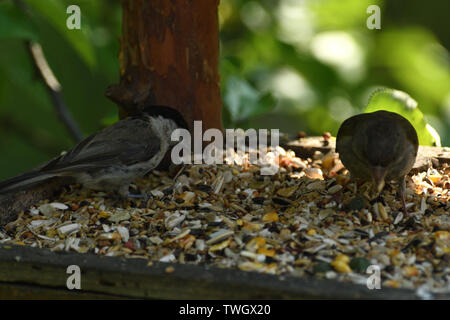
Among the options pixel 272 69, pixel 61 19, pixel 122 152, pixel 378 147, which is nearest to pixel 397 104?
pixel 378 147

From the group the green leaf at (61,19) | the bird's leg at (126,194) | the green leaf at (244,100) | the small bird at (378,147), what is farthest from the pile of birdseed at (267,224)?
the green leaf at (61,19)

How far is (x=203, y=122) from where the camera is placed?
3.30 meters

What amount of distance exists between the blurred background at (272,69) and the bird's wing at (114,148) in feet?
1.53

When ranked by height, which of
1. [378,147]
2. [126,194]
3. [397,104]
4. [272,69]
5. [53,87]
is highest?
[272,69]

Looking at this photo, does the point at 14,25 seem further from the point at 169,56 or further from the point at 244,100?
the point at 244,100

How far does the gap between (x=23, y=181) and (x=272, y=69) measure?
177cm

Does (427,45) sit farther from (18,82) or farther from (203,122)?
(18,82)

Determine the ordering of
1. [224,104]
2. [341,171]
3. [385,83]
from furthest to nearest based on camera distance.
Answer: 1. [385,83]
2. [224,104]
3. [341,171]

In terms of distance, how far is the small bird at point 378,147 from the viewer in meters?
2.60

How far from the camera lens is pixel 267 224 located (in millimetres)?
2586

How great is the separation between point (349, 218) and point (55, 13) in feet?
5.11

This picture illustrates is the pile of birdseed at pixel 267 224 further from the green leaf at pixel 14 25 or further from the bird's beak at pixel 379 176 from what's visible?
the green leaf at pixel 14 25

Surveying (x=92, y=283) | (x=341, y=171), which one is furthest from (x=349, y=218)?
(x=92, y=283)

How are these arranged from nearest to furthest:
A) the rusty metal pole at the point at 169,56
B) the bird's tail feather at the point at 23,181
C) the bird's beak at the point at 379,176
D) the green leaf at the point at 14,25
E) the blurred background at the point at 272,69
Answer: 1. the bird's beak at the point at 379,176
2. the bird's tail feather at the point at 23,181
3. the green leaf at the point at 14,25
4. the rusty metal pole at the point at 169,56
5. the blurred background at the point at 272,69
